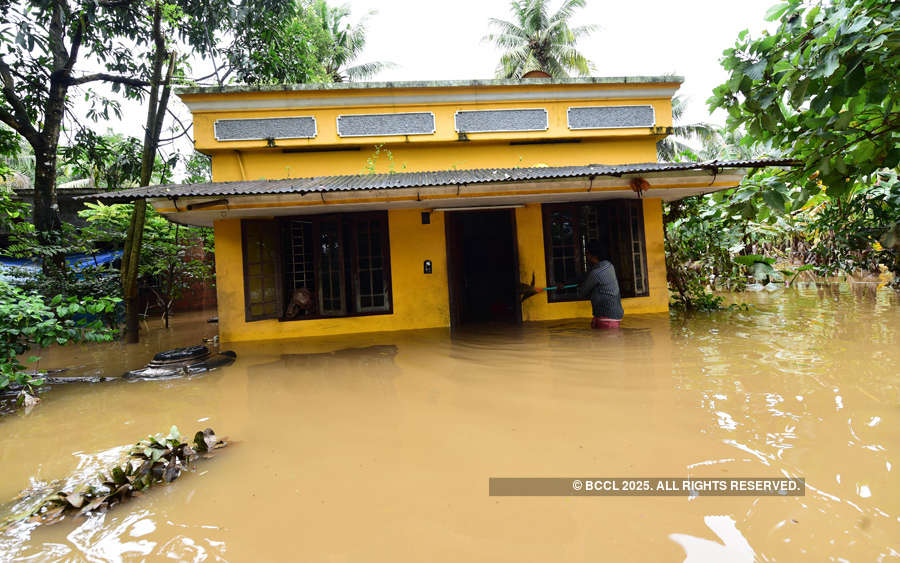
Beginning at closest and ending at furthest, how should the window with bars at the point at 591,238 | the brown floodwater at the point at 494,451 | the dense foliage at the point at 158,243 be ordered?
the brown floodwater at the point at 494,451 → the window with bars at the point at 591,238 → the dense foliage at the point at 158,243

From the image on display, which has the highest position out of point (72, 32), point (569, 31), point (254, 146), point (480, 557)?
point (569, 31)

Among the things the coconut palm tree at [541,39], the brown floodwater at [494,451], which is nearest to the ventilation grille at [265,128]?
the brown floodwater at [494,451]

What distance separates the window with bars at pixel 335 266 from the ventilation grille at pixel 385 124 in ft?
5.01

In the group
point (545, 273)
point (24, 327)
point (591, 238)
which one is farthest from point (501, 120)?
point (24, 327)

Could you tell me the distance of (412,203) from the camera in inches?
276

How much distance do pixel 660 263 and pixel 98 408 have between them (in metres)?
8.44

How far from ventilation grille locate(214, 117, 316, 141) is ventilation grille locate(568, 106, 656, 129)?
4893mm

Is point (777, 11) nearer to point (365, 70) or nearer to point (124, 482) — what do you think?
point (124, 482)

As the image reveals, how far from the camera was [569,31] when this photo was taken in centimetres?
1758

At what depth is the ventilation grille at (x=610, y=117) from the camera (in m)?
8.16

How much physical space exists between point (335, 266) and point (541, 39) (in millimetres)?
15199

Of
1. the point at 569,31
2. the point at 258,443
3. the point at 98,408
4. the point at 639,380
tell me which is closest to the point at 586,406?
the point at 639,380

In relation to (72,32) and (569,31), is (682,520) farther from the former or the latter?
(569,31)

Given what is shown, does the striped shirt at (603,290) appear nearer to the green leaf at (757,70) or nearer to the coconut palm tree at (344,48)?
the green leaf at (757,70)
